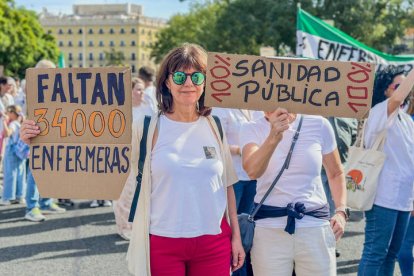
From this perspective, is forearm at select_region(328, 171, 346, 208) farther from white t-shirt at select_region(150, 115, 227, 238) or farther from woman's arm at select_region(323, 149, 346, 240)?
white t-shirt at select_region(150, 115, 227, 238)

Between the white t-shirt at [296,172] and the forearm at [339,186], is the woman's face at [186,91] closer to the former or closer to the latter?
the white t-shirt at [296,172]

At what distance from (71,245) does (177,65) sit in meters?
3.90

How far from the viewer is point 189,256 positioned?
284 centimetres

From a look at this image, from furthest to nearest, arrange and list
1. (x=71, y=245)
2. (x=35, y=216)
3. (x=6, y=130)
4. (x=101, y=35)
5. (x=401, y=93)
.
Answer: (x=101, y=35) → (x=6, y=130) → (x=35, y=216) → (x=71, y=245) → (x=401, y=93)

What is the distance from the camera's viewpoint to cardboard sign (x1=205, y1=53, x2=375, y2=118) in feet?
9.45

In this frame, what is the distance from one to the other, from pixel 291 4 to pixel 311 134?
3249 cm

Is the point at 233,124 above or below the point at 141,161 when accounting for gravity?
below

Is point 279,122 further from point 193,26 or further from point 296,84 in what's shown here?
point 193,26

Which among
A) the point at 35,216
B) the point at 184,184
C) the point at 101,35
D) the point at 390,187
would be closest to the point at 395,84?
the point at 390,187

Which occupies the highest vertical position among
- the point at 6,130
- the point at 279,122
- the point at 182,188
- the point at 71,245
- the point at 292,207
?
the point at 279,122

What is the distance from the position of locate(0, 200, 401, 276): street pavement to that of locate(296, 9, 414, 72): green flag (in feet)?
6.35

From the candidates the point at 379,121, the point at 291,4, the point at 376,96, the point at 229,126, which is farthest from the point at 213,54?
the point at 291,4

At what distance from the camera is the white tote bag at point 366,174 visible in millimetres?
4047

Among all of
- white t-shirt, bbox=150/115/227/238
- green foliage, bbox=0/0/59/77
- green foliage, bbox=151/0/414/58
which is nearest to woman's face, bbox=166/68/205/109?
white t-shirt, bbox=150/115/227/238
